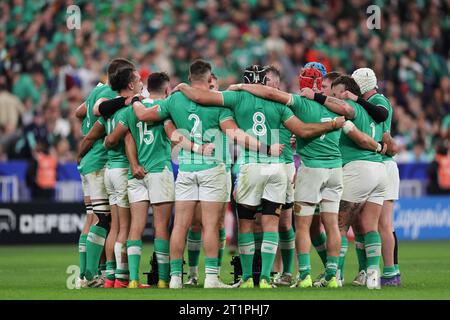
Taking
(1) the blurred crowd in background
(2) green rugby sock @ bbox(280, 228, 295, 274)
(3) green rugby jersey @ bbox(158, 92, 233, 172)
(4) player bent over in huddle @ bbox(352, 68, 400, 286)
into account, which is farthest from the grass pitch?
(1) the blurred crowd in background

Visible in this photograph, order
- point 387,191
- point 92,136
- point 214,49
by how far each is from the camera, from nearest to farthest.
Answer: point 92,136 < point 387,191 < point 214,49

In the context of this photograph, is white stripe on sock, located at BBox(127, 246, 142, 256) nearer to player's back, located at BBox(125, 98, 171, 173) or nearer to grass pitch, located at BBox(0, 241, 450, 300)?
grass pitch, located at BBox(0, 241, 450, 300)

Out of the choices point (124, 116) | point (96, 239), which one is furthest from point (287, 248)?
point (124, 116)

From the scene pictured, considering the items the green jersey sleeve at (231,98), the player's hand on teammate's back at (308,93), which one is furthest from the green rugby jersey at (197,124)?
the player's hand on teammate's back at (308,93)

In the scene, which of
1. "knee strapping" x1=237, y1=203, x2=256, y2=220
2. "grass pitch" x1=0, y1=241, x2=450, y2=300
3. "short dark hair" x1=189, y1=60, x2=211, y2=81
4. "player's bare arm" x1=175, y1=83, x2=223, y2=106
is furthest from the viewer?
"knee strapping" x1=237, y1=203, x2=256, y2=220

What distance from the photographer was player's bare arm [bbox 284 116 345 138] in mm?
13492

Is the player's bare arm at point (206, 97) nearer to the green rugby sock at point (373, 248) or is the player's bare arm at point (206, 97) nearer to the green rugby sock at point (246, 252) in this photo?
the green rugby sock at point (246, 252)

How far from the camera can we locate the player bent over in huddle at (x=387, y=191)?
1460cm

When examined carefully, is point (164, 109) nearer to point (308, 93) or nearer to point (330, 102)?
point (308, 93)

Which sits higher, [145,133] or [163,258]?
[145,133]

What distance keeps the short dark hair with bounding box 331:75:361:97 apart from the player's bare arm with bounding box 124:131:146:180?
2631 mm

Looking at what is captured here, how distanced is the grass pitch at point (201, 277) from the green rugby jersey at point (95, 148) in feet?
5.26

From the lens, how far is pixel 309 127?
1357cm

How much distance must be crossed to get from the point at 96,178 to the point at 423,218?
13.8 m
